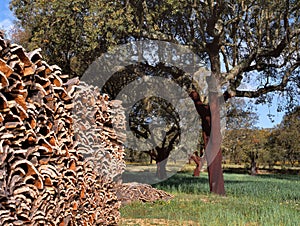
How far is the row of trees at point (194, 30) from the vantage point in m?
10.9

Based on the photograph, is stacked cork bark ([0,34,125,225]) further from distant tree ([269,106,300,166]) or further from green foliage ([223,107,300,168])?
distant tree ([269,106,300,166])

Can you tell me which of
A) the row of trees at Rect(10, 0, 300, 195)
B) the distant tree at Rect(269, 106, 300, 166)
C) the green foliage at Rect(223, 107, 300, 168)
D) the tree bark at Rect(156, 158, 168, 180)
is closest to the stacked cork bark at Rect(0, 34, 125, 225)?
the row of trees at Rect(10, 0, 300, 195)

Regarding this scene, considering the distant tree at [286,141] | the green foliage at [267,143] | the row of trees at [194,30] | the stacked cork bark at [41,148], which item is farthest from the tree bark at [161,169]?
the stacked cork bark at [41,148]

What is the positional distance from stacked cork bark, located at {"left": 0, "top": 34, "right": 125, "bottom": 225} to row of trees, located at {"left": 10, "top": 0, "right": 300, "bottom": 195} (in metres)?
6.16

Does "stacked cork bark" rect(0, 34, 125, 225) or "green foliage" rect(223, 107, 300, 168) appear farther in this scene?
"green foliage" rect(223, 107, 300, 168)

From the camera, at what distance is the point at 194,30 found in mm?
12805

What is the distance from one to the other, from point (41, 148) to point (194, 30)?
10.4 metres

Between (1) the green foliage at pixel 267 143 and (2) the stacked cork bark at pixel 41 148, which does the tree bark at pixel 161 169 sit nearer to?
(1) the green foliage at pixel 267 143

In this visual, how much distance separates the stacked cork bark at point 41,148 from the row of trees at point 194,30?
6.16m

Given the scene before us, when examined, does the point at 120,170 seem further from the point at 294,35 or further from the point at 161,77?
the point at 161,77

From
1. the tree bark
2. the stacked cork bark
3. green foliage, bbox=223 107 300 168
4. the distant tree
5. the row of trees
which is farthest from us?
the distant tree

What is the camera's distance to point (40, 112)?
3246 millimetres

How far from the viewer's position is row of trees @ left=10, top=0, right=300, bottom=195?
1089cm

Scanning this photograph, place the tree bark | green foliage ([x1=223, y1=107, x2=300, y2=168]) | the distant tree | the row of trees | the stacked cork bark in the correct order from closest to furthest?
the stacked cork bark < the row of trees < the tree bark < green foliage ([x1=223, y1=107, x2=300, y2=168]) < the distant tree
